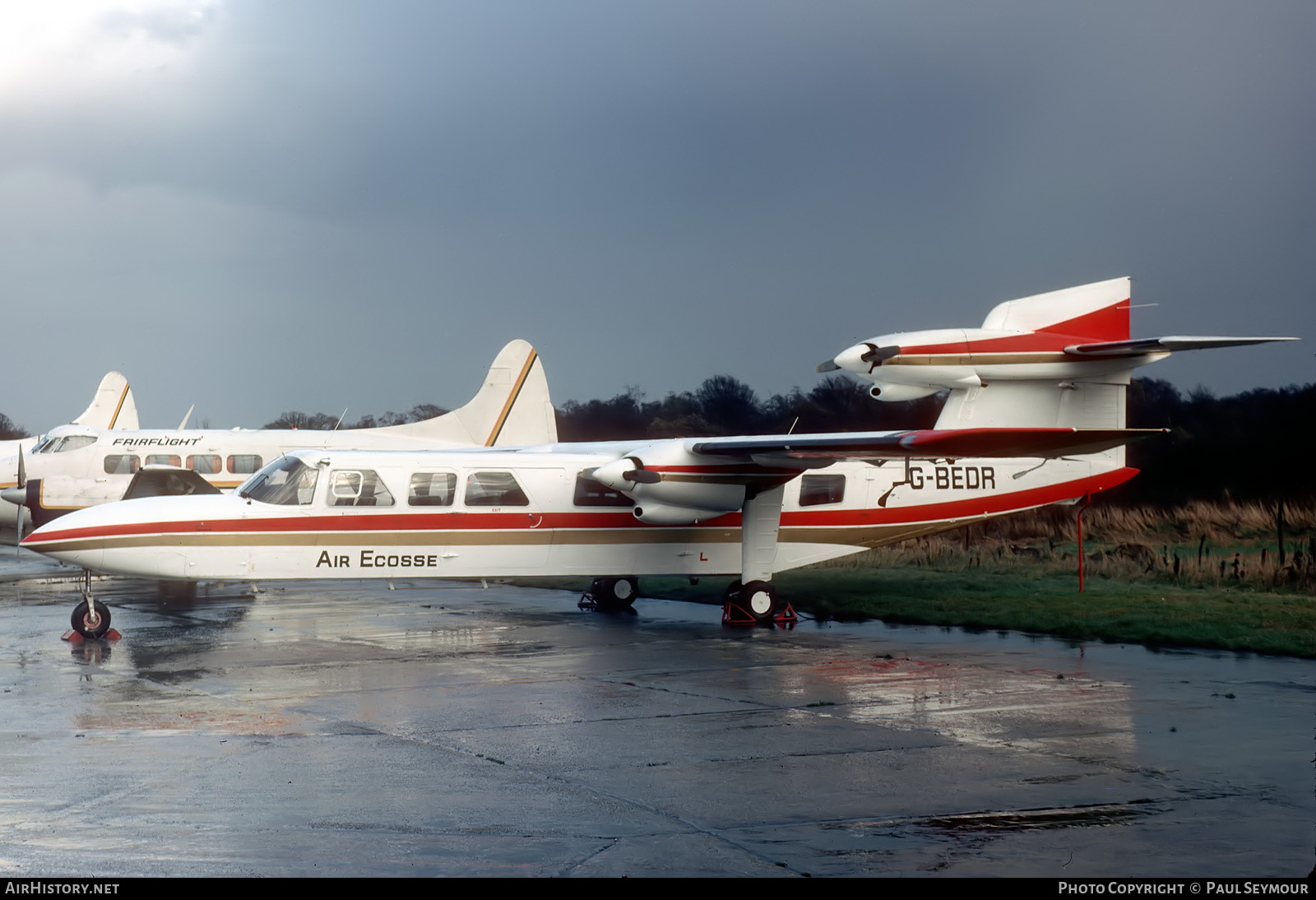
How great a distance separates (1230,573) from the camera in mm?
19234

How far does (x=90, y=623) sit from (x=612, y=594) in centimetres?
747

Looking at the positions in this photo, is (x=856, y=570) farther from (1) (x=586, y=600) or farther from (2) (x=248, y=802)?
(2) (x=248, y=802)

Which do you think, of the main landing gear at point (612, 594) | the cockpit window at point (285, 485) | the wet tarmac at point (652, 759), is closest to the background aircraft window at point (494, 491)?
the cockpit window at point (285, 485)

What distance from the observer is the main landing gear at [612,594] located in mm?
18734

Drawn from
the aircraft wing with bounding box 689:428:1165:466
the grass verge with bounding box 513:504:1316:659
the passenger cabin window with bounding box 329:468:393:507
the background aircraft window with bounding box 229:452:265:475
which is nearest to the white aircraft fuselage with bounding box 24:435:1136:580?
the passenger cabin window with bounding box 329:468:393:507

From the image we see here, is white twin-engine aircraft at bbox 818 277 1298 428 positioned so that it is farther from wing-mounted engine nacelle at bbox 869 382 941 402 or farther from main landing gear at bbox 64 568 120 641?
main landing gear at bbox 64 568 120 641

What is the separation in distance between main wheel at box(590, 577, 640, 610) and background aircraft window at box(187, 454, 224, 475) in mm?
11522

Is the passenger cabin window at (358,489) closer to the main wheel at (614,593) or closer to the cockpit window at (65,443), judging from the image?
the main wheel at (614,593)

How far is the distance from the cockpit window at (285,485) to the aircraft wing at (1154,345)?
9.53m

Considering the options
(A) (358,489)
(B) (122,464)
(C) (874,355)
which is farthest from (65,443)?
(C) (874,355)

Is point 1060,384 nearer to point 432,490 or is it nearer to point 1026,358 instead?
point 1026,358

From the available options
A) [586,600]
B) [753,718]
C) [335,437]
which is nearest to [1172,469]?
[586,600]

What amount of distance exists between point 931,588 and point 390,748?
13055mm

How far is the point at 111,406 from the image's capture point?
48.1m
